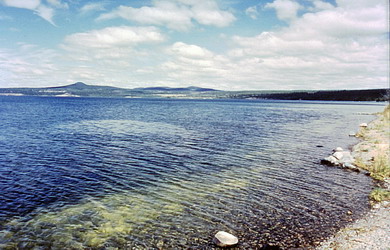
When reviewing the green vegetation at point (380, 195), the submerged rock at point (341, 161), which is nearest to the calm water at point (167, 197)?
the green vegetation at point (380, 195)

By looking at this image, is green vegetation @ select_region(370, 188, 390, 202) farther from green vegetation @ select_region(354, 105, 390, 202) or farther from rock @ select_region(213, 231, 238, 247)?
rock @ select_region(213, 231, 238, 247)

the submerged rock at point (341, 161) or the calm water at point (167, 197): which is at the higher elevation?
the submerged rock at point (341, 161)

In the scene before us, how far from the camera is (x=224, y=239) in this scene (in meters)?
12.0

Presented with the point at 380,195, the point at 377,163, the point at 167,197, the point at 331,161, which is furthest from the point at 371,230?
the point at 331,161

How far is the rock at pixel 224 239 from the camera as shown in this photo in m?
12.0

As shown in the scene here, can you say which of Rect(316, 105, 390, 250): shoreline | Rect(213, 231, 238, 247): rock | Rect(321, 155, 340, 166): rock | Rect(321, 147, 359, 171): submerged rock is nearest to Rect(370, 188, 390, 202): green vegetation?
Rect(316, 105, 390, 250): shoreline

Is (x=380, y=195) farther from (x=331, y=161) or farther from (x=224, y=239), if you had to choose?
(x=224, y=239)

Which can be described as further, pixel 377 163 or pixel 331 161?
pixel 331 161

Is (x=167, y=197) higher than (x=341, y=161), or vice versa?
(x=341, y=161)

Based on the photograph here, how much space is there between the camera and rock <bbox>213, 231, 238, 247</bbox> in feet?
39.2

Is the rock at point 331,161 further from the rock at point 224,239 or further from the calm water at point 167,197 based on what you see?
the rock at point 224,239

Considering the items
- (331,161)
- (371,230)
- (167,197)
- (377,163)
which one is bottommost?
(167,197)

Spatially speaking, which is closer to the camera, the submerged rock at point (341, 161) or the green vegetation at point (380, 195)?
the green vegetation at point (380, 195)

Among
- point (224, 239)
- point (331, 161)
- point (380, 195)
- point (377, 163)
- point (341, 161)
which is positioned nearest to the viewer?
point (224, 239)
